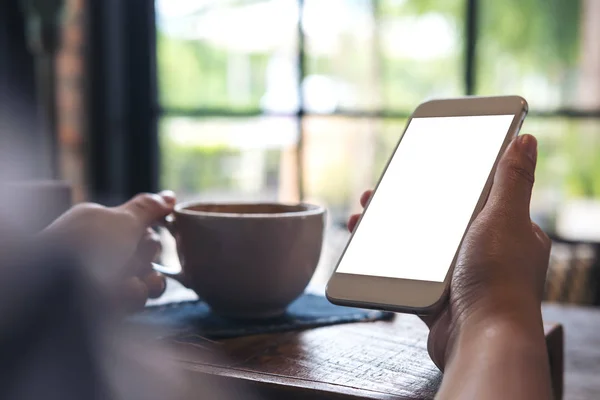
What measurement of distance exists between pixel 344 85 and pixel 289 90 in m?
0.16

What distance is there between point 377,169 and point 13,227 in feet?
4.49

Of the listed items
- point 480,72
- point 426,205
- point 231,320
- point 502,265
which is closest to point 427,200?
point 426,205

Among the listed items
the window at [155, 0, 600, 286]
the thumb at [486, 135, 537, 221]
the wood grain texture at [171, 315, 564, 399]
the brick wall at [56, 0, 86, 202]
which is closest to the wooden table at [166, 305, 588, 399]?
the wood grain texture at [171, 315, 564, 399]

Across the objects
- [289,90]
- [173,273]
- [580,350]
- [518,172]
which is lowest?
[580,350]

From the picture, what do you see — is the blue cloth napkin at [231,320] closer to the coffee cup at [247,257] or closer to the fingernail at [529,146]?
the coffee cup at [247,257]

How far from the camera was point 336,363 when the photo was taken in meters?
0.47

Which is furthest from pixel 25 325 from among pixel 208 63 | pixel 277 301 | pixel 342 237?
pixel 208 63

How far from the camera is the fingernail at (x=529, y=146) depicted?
1.66 feet

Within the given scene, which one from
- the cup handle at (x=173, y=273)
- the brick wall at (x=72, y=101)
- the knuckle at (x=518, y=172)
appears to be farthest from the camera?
the brick wall at (x=72, y=101)

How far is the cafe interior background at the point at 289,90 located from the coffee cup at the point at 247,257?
967mm

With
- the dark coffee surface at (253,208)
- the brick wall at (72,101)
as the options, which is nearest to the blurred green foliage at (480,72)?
the brick wall at (72,101)

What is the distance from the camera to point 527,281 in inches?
18.5

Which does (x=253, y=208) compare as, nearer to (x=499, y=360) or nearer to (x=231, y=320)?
(x=231, y=320)

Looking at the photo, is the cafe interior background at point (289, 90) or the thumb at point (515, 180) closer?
the thumb at point (515, 180)
